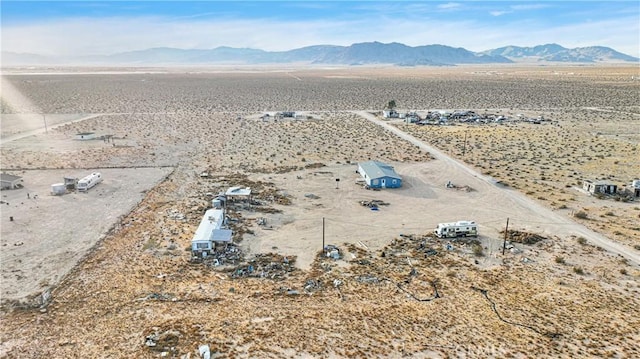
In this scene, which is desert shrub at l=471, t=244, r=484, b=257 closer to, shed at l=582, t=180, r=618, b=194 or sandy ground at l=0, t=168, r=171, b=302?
shed at l=582, t=180, r=618, b=194

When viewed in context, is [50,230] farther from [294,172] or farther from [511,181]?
[511,181]

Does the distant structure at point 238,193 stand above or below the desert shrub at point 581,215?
above

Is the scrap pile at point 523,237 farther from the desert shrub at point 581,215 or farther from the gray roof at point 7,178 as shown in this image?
the gray roof at point 7,178

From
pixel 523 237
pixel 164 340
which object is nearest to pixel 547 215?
pixel 523 237

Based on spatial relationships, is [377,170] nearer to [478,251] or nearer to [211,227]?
[478,251]

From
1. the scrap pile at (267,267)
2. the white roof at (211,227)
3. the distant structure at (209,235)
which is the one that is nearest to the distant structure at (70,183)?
the white roof at (211,227)

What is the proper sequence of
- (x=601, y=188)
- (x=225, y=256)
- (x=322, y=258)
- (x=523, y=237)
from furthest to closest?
1. (x=601, y=188)
2. (x=523, y=237)
3. (x=225, y=256)
4. (x=322, y=258)
